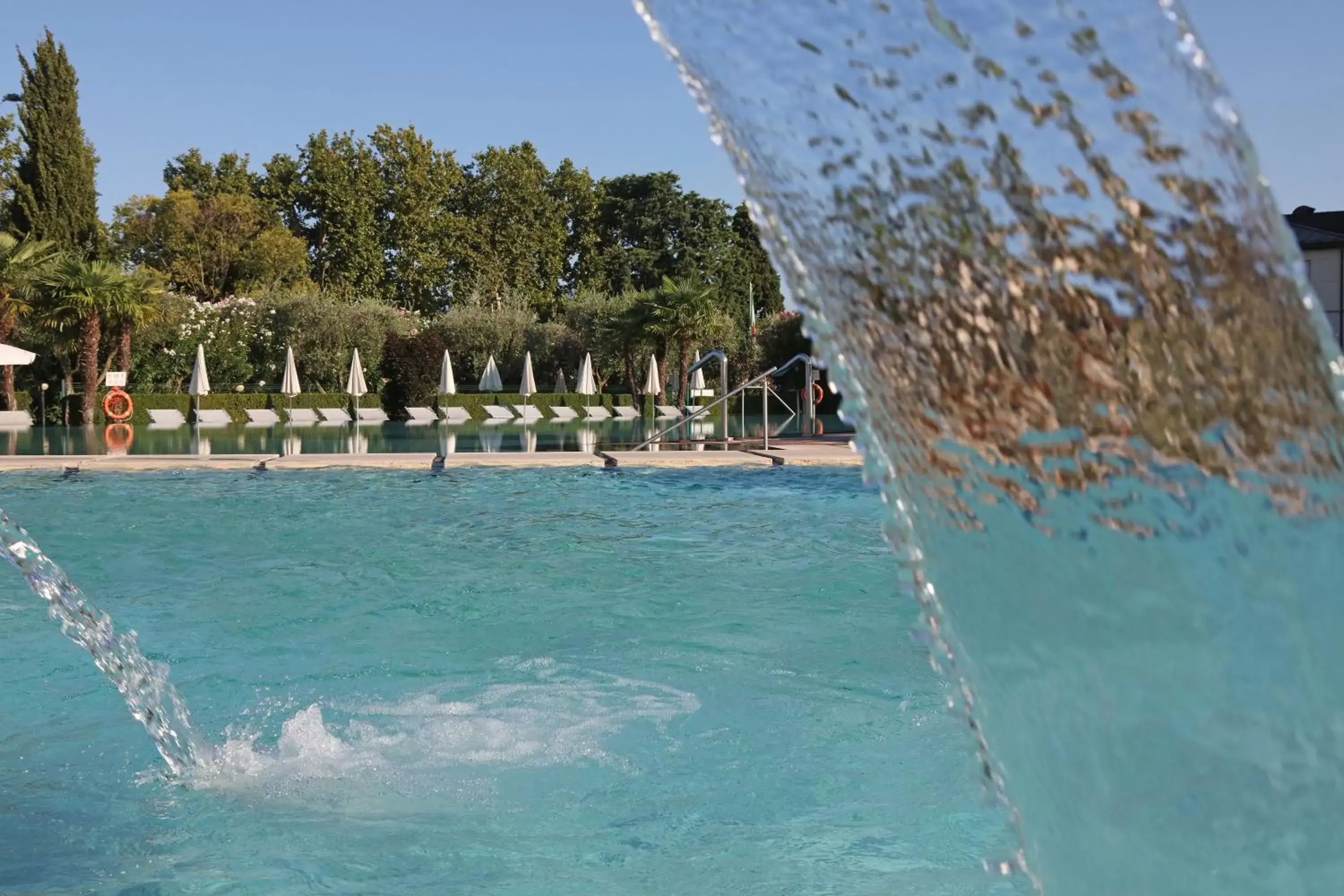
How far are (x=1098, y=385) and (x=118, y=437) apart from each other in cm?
2392

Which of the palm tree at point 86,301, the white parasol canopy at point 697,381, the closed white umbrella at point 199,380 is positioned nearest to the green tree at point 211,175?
the closed white umbrella at point 199,380

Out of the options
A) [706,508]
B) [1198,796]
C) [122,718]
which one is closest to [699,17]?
[1198,796]

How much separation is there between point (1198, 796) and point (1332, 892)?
15cm

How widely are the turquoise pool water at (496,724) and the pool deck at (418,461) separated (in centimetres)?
465

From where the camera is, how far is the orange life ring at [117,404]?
2714cm

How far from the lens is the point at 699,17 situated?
4.89 feet

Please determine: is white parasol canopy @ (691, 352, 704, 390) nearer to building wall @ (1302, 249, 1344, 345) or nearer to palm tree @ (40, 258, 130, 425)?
building wall @ (1302, 249, 1344, 345)

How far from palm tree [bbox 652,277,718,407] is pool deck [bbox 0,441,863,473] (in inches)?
730

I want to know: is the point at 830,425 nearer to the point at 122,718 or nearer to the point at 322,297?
the point at 322,297

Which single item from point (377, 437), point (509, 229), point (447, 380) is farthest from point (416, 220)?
point (377, 437)

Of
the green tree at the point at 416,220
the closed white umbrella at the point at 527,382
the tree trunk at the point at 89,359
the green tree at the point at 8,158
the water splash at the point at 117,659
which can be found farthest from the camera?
the green tree at the point at 416,220

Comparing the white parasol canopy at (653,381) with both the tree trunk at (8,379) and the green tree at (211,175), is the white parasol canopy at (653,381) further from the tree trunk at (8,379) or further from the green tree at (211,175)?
the green tree at (211,175)

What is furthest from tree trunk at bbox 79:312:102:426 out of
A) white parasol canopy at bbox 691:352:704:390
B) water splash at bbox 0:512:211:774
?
water splash at bbox 0:512:211:774

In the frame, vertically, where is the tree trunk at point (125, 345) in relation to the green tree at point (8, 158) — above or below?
below
